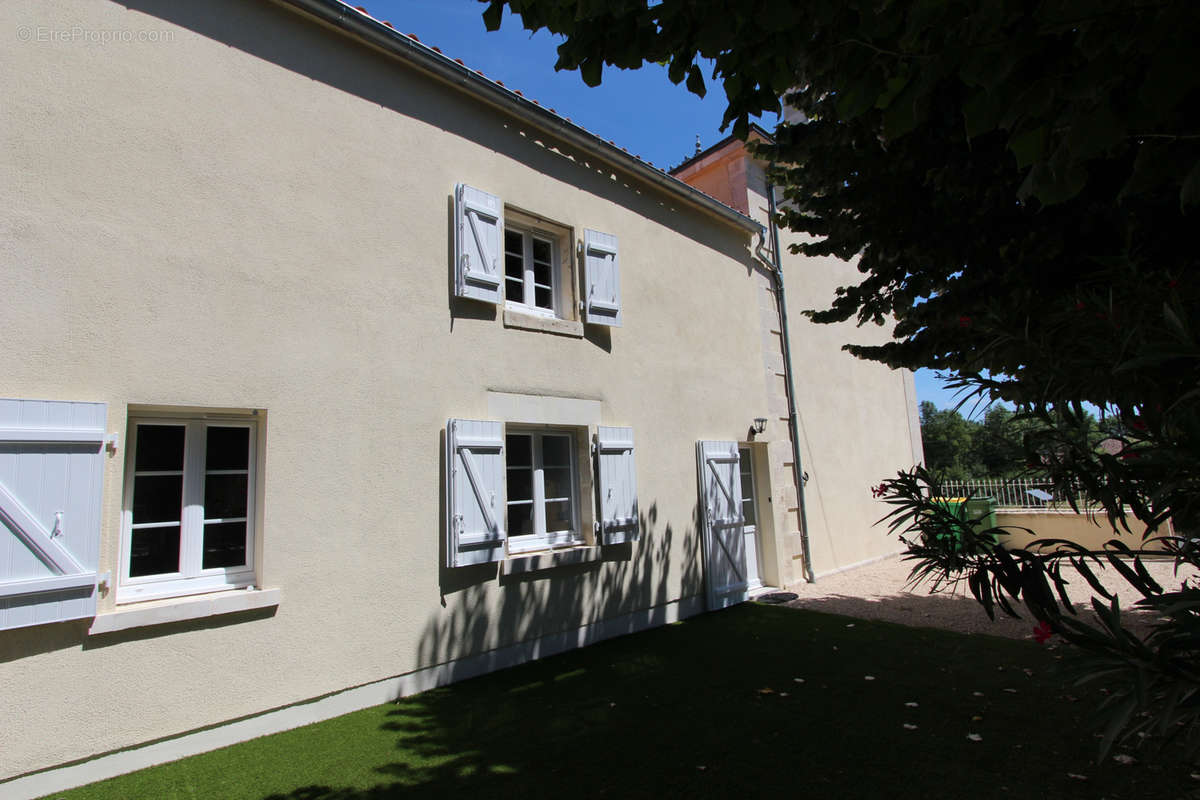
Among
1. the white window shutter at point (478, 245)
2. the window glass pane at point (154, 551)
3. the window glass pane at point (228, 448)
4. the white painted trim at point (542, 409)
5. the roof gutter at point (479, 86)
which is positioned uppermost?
the roof gutter at point (479, 86)

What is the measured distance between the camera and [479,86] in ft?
18.9

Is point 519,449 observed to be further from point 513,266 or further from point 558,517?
point 513,266

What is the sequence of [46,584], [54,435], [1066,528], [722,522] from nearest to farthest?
[46,584]
[54,435]
[722,522]
[1066,528]

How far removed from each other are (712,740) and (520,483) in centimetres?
292

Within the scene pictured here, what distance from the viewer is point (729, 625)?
6680mm

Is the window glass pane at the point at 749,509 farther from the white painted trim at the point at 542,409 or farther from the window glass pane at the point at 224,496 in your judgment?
the window glass pane at the point at 224,496

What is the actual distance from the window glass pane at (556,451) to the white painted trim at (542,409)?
27 cm

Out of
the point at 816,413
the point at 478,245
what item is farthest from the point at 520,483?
the point at 816,413

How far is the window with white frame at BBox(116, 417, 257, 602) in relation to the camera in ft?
12.7

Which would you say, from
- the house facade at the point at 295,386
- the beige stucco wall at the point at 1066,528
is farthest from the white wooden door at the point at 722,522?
the beige stucco wall at the point at 1066,528

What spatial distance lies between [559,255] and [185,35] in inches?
139

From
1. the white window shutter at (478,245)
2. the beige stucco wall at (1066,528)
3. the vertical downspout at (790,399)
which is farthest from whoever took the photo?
the beige stucco wall at (1066,528)

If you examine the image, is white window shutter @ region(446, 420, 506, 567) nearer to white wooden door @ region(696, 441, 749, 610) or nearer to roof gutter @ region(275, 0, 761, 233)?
white wooden door @ region(696, 441, 749, 610)

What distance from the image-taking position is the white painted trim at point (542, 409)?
5.63m
